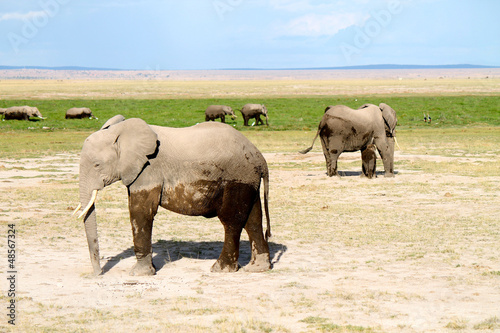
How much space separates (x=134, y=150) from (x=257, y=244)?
8.06 ft

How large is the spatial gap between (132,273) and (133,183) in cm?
144

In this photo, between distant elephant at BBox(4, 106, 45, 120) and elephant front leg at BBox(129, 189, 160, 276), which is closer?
elephant front leg at BBox(129, 189, 160, 276)

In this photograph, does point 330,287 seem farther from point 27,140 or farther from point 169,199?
point 27,140

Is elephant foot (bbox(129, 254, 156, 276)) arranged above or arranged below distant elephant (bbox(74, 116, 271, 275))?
below

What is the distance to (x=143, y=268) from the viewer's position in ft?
34.1

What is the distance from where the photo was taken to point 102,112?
56281 millimetres

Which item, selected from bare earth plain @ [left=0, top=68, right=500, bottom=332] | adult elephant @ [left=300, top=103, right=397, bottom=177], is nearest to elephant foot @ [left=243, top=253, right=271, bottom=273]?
bare earth plain @ [left=0, top=68, right=500, bottom=332]

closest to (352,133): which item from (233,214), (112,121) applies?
(233,214)

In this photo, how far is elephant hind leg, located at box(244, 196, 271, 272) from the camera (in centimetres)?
1065

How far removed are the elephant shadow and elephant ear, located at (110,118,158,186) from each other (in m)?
1.84

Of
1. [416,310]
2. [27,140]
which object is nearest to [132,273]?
[416,310]

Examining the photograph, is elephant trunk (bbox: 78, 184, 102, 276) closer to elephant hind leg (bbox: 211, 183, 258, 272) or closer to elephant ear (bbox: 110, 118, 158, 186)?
elephant ear (bbox: 110, 118, 158, 186)

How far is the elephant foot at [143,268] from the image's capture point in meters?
10.4

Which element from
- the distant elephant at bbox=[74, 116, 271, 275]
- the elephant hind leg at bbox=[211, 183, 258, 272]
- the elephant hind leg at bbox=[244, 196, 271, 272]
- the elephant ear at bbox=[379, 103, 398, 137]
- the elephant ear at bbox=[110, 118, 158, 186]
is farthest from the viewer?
the elephant ear at bbox=[379, 103, 398, 137]
